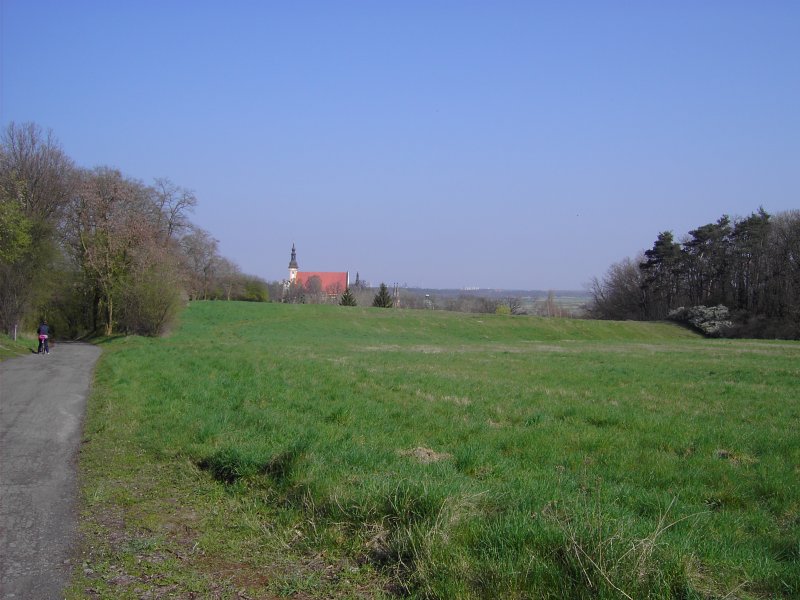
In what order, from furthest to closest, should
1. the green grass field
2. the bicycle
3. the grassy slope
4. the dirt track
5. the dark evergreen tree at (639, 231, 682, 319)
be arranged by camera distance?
the dark evergreen tree at (639, 231, 682, 319) < the bicycle < the grassy slope < the dirt track < the green grass field

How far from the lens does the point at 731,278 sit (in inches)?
2869

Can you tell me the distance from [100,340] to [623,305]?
73.6 m

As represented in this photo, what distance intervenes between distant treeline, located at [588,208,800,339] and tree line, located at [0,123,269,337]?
6064 centimetres

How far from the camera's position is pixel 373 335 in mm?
54000

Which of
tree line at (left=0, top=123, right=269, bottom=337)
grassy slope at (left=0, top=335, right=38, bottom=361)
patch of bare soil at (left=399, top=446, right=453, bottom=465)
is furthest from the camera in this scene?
tree line at (left=0, top=123, right=269, bottom=337)

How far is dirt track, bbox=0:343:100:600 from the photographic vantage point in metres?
4.50

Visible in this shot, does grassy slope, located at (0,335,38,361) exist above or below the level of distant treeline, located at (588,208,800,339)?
below

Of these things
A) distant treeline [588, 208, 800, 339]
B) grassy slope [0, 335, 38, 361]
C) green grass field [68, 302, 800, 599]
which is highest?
distant treeline [588, 208, 800, 339]

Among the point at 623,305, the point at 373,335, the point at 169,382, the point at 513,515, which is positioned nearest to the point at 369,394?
the point at 169,382

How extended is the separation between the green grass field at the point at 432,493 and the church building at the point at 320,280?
122108 mm

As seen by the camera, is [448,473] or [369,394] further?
[369,394]

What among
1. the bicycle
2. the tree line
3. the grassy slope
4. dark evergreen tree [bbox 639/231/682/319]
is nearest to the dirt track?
the grassy slope

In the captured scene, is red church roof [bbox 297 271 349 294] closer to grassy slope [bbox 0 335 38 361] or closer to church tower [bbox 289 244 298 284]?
church tower [bbox 289 244 298 284]

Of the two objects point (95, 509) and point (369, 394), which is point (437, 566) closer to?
point (95, 509)
